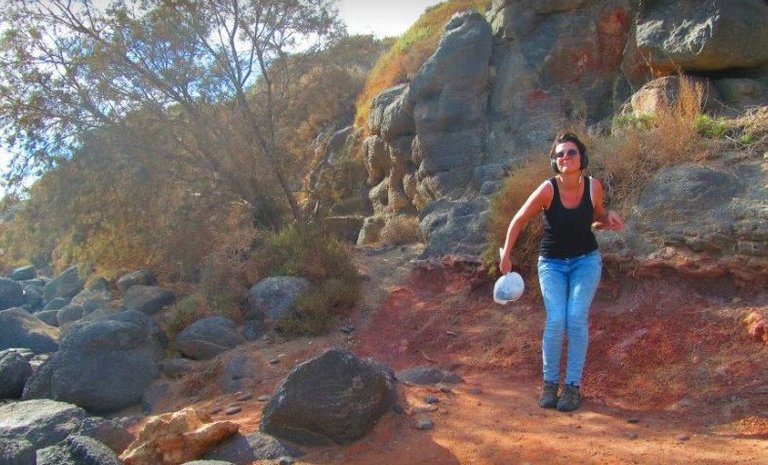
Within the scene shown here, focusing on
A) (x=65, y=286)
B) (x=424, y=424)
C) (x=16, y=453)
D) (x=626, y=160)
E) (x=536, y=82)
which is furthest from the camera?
(x=65, y=286)

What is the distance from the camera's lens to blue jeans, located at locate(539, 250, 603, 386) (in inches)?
179

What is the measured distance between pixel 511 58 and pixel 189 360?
7.26 meters

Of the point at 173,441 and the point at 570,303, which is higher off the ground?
the point at 570,303

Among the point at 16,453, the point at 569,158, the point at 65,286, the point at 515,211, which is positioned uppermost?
the point at 569,158

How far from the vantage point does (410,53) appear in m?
16.0

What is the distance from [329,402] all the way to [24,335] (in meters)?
9.24

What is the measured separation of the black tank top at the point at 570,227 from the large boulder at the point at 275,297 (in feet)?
16.9

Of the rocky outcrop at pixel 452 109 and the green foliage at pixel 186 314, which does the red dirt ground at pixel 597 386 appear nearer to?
the green foliage at pixel 186 314

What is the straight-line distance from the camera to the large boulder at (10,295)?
17.6 m

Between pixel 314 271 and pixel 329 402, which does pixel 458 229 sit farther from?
pixel 329 402

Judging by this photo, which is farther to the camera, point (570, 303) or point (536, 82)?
point (536, 82)

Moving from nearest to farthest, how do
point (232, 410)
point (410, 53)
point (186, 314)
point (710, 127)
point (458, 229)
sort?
point (232, 410) < point (710, 127) < point (458, 229) < point (186, 314) < point (410, 53)

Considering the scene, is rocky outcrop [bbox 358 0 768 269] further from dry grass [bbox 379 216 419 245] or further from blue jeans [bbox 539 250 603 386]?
blue jeans [bbox 539 250 603 386]

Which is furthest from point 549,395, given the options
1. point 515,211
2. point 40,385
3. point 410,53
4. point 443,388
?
point 410,53
